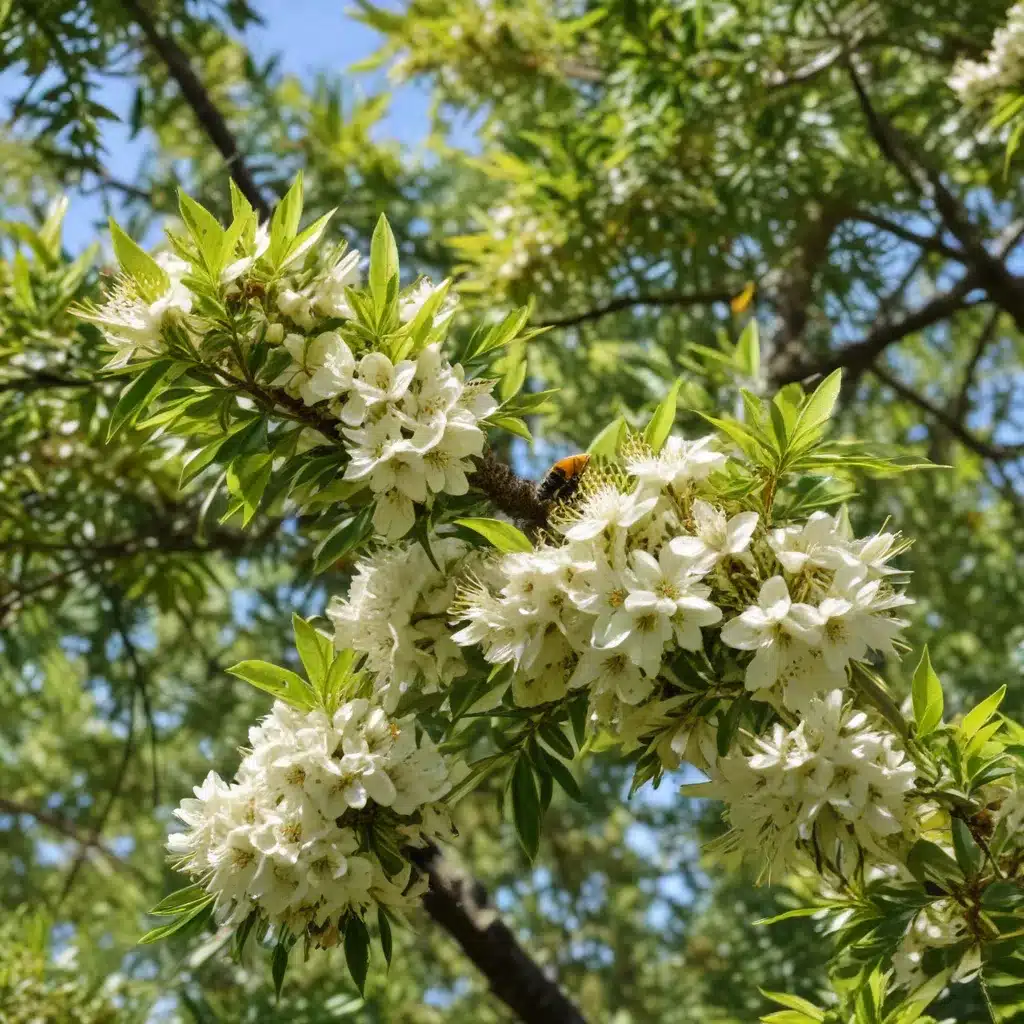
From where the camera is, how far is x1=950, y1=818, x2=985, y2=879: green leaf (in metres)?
1.33

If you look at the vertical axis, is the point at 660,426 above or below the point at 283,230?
below

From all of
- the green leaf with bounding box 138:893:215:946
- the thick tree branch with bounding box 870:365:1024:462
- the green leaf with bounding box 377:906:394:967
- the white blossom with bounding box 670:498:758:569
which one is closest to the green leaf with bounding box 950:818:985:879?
the white blossom with bounding box 670:498:758:569

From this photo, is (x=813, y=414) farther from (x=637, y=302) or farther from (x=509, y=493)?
(x=637, y=302)

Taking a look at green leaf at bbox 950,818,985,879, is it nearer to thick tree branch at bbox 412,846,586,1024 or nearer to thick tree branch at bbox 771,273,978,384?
thick tree branch at bbox 412,846,586,1024

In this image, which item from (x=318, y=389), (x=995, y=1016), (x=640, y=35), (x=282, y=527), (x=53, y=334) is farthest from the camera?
(x=282, y=527)

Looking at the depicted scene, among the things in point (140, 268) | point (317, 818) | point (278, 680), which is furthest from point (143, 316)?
point (317, 818)

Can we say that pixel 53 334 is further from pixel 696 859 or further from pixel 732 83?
pixel 696 859

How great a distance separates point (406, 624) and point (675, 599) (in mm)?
353

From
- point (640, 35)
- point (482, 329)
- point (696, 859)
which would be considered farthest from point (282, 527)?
point (696, 859)

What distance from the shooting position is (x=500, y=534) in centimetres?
137

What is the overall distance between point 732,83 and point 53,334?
1.80 meters

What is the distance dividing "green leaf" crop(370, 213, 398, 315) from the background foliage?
840 millimetres

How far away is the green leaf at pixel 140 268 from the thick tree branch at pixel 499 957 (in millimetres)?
1447

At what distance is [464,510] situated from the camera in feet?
4.92
